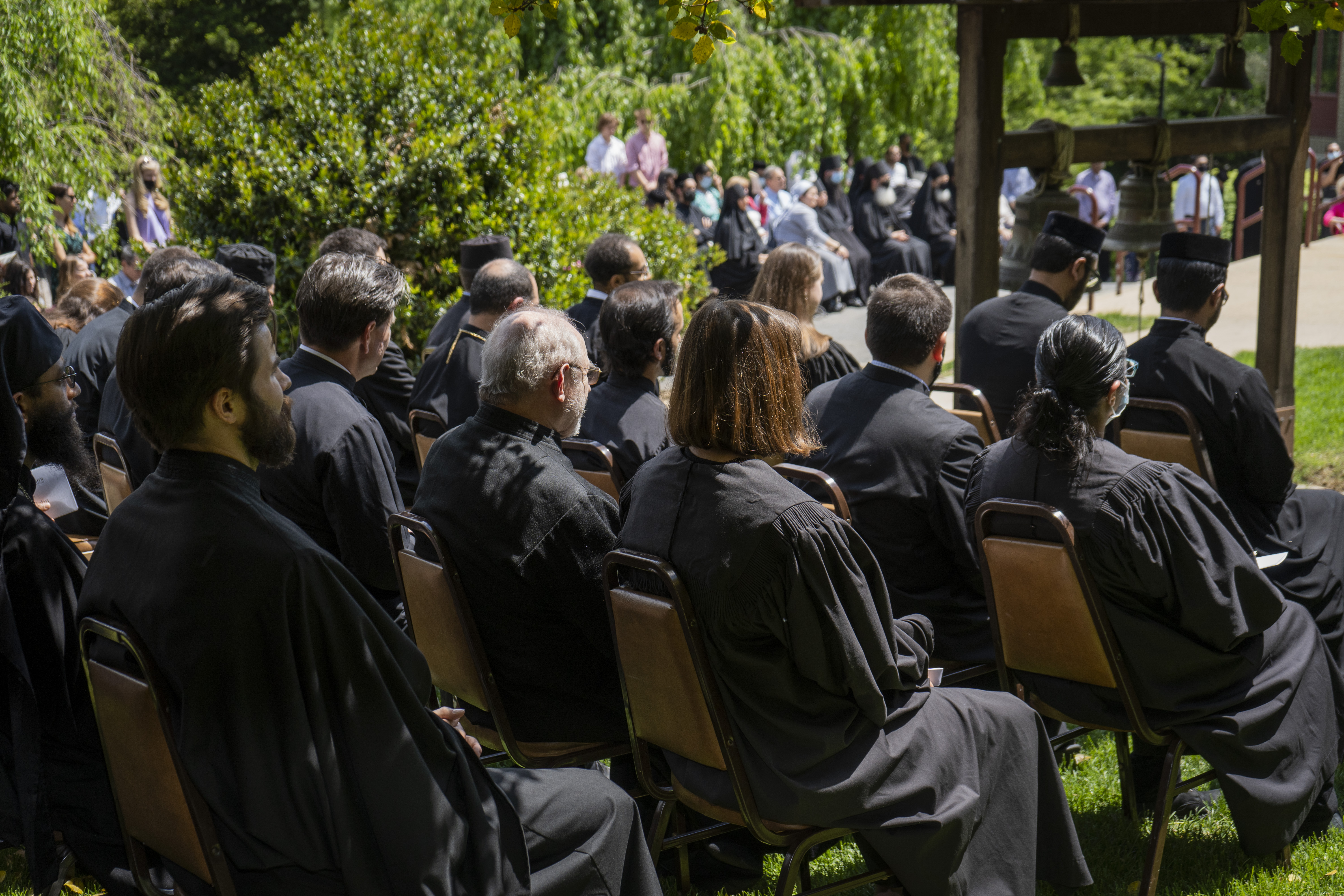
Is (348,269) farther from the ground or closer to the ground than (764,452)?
farther from the ground

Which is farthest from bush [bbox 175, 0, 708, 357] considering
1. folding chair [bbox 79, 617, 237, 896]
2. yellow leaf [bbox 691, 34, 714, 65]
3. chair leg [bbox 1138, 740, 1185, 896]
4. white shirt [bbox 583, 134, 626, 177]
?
white shirt [bbox 583, 134, 626, 177]

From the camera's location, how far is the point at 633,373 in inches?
184

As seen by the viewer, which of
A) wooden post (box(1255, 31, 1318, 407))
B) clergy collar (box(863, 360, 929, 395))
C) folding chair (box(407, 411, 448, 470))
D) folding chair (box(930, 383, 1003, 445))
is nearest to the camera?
clergy collar (box(863, 360, 929, 395))

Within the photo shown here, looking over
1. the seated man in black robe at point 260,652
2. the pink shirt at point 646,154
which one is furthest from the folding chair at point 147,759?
the pink shirt at point 646,154

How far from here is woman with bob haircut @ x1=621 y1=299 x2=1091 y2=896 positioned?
8.89ft

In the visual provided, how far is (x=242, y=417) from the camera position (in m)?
2.34

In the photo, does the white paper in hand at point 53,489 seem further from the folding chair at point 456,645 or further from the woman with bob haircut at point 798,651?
the woman with bob haircut at point 798,651

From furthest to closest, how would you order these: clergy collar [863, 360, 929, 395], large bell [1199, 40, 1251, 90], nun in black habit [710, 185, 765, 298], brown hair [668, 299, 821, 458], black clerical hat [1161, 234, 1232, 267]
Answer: nun in black habit [710, 185, 765, 298]
large bell [1199, 40, 1251, 90]
black clerical hat [1161, 234, 1232, 267]
clergy collar [863, 360, 929, 395]
brown hair [668, 299, 821, 458]

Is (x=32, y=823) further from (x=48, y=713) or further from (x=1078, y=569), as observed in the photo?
(x=1078, y=569)

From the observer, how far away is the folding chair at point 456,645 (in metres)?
3.15

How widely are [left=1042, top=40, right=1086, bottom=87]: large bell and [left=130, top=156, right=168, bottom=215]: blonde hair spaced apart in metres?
7.10

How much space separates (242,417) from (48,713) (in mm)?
1504

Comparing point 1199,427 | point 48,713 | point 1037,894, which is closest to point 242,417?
point 48,713

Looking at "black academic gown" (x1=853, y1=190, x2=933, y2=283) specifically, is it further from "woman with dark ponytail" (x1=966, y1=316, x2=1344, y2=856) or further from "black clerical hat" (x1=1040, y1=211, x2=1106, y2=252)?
"woman with dark ponytail" (x1=966, y1=316, x2=1344, y2=856)
